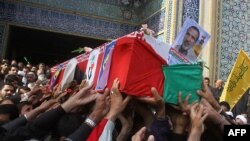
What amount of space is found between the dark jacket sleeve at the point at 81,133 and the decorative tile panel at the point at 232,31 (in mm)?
7463

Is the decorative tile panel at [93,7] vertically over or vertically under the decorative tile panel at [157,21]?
over

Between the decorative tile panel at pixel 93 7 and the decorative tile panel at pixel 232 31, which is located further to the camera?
the decorative tile panel at pixel 93 7

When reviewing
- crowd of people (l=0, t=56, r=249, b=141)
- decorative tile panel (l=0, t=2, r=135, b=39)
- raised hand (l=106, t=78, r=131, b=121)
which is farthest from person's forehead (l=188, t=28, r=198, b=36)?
decorative tile panel (l=0, t=2, r=135, b=39)

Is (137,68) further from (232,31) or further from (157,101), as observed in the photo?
(232,31)

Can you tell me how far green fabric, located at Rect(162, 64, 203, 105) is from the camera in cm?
262

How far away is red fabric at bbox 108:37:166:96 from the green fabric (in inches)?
1.9

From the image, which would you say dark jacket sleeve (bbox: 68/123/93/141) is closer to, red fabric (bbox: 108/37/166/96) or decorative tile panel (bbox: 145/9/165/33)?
red fabric (bbox: 108/37/166/96)

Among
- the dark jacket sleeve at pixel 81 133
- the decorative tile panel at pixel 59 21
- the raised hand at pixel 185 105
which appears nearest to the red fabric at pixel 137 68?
the raised hand at pixel 185 105

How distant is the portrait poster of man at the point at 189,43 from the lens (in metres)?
2.91

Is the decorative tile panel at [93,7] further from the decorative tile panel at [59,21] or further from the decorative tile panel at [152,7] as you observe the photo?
the decorative tile panel at [152,7]

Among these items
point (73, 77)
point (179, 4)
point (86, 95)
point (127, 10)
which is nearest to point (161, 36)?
point (179, 4)

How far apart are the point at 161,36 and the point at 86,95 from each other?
786 centimetres

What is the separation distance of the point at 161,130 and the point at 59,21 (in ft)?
28.8

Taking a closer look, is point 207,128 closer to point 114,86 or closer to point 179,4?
point 114,86
